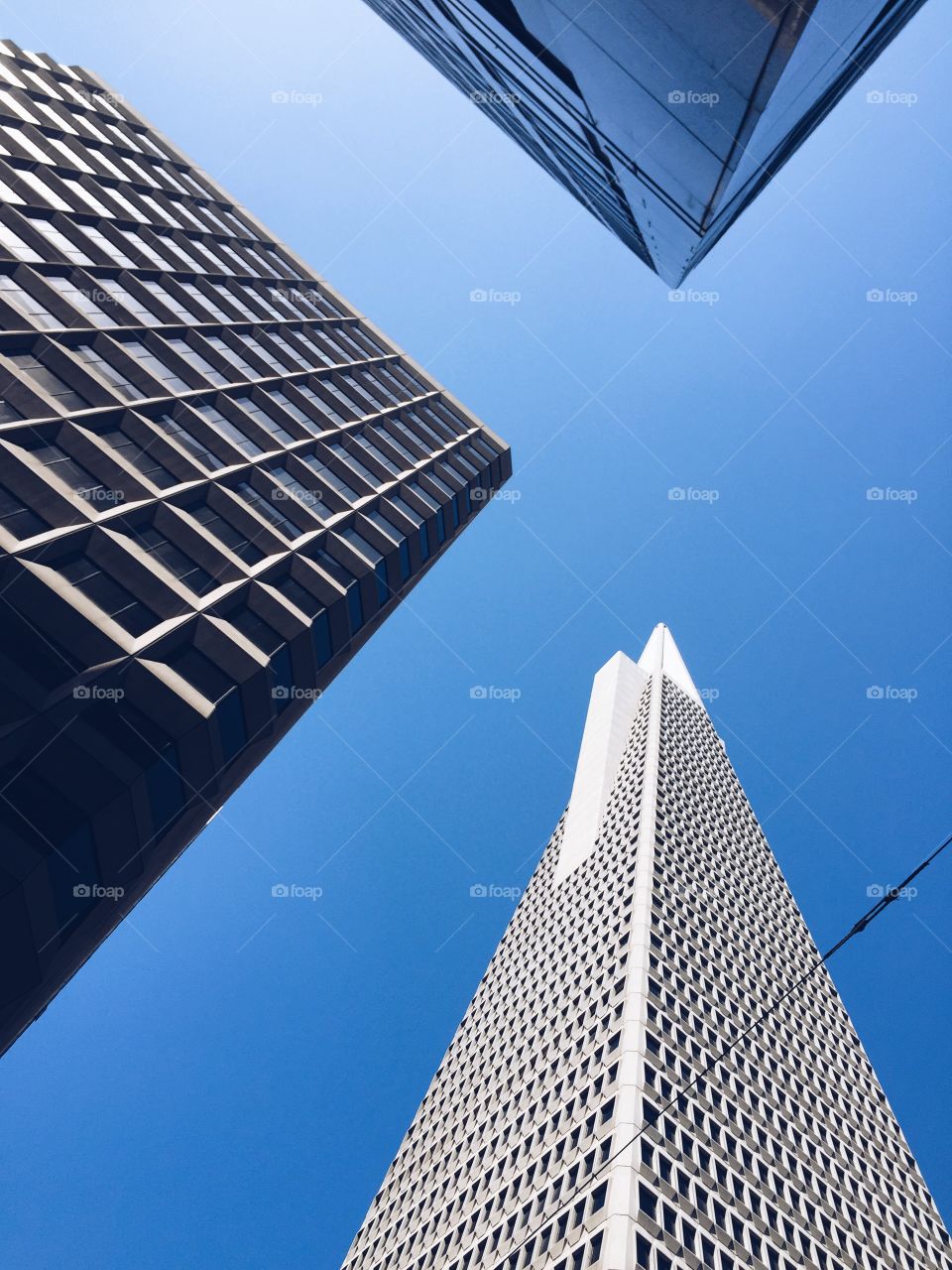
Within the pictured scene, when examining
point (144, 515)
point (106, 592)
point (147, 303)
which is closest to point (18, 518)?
point (106, 592)

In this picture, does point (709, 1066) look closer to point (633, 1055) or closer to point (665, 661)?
point (633, 1055)

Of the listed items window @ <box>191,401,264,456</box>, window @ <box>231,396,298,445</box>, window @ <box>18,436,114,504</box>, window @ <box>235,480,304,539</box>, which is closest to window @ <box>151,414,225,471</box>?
window @ <box>235,480,304,539</box>

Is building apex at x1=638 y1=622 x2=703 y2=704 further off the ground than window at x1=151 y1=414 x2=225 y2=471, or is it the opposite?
building apex at x1=638 y1=622 x2=703 y2=704

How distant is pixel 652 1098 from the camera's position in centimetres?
4094

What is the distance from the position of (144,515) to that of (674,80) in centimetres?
1891

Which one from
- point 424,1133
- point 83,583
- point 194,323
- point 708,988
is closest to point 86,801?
point 83,583

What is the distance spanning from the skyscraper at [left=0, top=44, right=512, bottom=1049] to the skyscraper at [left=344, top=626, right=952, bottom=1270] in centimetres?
2629

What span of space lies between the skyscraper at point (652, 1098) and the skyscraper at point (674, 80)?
3703 cm

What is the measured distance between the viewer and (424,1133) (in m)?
61.0

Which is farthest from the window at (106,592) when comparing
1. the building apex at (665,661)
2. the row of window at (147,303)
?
the building apex at (665,661)

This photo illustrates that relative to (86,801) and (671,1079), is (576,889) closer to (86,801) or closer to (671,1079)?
(671,1079)

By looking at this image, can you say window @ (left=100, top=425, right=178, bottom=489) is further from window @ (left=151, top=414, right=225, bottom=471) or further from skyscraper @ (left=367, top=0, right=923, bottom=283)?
skyscraper @ (left=367, top=0, right=923, bottom=283)

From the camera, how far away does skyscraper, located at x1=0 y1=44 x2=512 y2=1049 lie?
1928 centimetres

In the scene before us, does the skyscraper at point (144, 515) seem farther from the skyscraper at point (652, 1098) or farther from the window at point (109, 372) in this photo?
the skyscraper at point (652, 1098)
